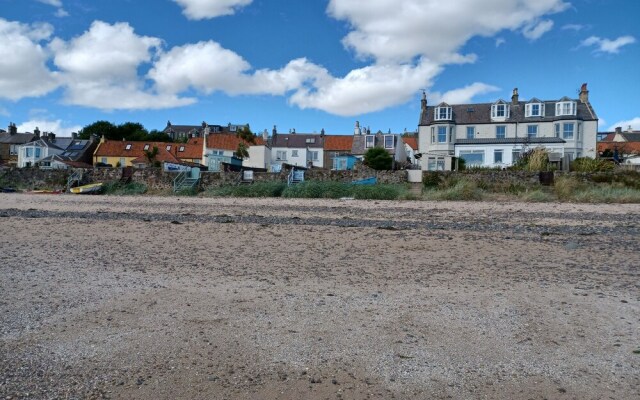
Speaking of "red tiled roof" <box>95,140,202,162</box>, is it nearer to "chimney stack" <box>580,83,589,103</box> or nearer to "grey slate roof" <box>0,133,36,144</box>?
"grey slate roof" <box>0,133,36,144</box>

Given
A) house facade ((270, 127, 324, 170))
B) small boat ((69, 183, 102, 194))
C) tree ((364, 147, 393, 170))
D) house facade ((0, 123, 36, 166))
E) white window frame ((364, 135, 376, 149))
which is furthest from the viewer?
house facade ((0, 123, 36, 166))

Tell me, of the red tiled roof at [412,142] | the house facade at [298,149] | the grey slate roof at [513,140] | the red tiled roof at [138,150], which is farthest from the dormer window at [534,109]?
the red tiled roof at [138,150]

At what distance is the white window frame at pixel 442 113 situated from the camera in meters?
45.0

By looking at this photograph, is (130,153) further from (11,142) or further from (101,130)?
(11,142)

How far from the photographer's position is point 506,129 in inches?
1724

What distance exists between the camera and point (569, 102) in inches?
1660

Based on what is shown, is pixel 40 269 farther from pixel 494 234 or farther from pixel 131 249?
pixel 494 234

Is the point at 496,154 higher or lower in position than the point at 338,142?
lower

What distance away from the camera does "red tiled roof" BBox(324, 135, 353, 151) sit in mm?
69688

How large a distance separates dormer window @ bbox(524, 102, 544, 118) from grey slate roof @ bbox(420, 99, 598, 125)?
1.15 feet

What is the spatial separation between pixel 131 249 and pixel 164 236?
5.66ft

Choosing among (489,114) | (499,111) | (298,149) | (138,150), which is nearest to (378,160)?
(489,114)

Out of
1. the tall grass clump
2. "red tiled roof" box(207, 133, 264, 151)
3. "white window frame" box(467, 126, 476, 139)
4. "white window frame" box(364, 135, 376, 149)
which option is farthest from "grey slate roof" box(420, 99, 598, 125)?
"red tiled roof" box(207, 133, 264, 151)

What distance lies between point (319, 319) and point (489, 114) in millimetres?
44317
